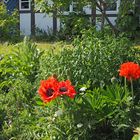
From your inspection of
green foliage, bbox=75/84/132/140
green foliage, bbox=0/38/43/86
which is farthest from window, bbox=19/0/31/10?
green foliage, bbox=75/84/132/140

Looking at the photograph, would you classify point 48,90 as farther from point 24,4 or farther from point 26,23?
point 24,4

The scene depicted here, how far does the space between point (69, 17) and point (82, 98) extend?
427 centimetres

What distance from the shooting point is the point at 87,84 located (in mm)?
4652

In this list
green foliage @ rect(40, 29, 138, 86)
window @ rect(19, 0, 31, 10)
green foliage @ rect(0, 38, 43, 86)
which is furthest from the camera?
window @ rect(19, 0, 31, 10)

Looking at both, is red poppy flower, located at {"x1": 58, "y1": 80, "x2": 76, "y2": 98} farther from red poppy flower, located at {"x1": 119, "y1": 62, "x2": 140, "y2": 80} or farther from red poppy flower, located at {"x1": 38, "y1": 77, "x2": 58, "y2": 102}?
red poppy flower, located at {"x1": 119, "y1": 62, "x2": 140, "y2": 80}

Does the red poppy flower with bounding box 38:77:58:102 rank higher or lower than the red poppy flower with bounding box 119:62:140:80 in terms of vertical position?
lower

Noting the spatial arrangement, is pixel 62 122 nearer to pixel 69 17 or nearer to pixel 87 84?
pixel 87 84

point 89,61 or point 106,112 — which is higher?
point 89,61

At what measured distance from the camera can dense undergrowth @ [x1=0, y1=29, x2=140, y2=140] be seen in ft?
13.5

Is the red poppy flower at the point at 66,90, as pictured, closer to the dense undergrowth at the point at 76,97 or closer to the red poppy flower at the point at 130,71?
the dense undergrowth at the point at 76,97

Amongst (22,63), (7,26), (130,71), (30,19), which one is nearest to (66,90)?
(130,71)

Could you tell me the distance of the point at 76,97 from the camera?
434cm

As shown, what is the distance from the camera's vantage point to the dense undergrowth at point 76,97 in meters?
4.11

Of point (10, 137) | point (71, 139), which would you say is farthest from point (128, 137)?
point (10, 137)
